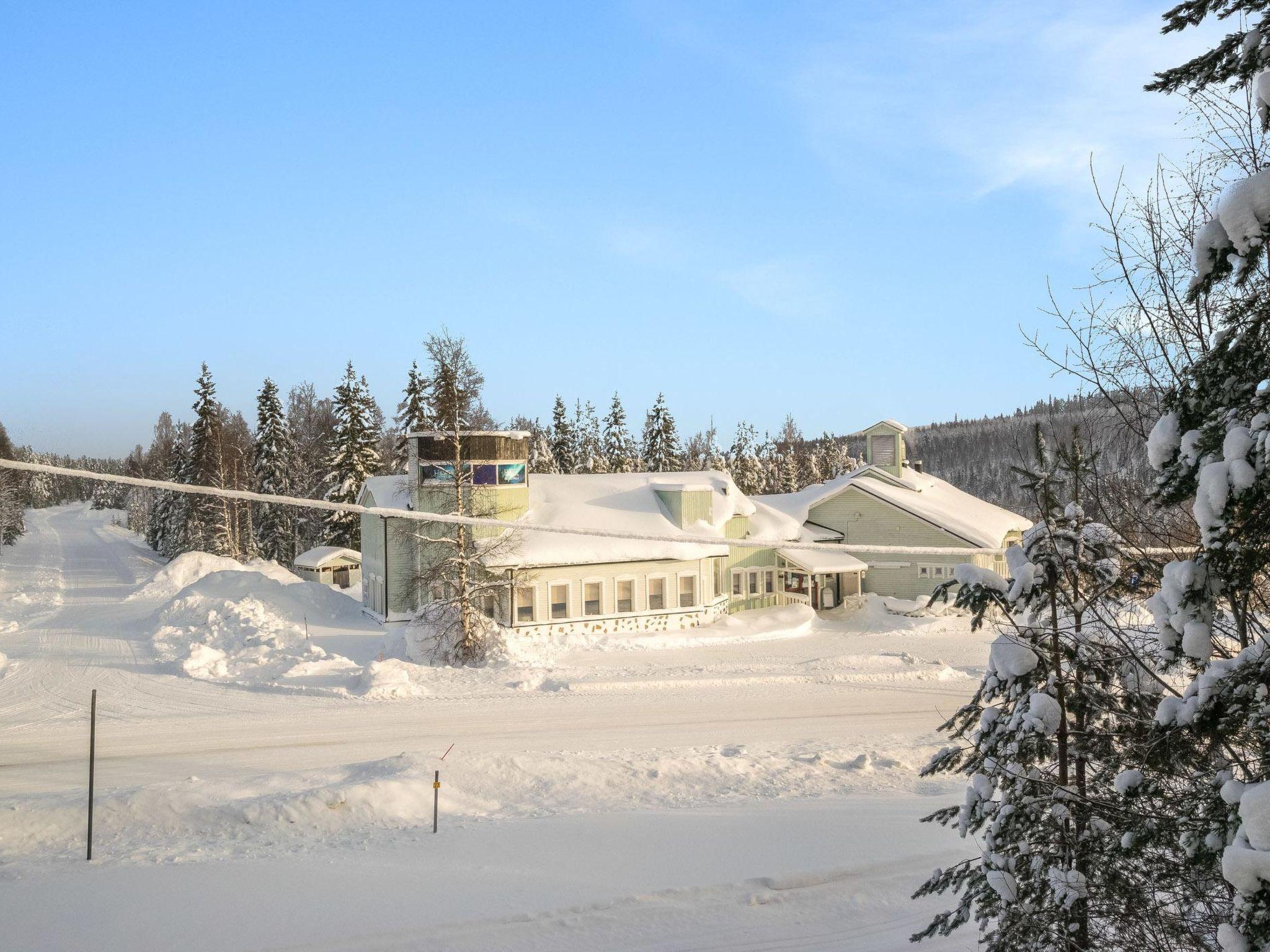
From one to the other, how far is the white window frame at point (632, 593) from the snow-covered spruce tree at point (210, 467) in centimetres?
2941

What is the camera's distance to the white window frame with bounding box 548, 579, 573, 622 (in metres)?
29.7

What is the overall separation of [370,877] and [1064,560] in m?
8.50

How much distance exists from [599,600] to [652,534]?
3.52 metres

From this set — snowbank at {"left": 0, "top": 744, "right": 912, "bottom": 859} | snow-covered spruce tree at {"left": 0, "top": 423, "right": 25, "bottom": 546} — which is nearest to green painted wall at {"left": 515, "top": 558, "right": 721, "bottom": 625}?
snowbank at {"left": 0, "top": 744, "right": 912, "bottom": 859}

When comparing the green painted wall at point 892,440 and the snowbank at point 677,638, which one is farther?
the green painted wall at point 892,440

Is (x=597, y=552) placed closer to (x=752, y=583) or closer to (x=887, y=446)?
(x=752, y=583)

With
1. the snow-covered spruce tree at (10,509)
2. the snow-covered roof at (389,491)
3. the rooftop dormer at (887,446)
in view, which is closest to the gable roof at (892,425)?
the rooftop dormer at (887,446)

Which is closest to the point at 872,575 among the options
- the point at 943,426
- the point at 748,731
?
the point at 748,731

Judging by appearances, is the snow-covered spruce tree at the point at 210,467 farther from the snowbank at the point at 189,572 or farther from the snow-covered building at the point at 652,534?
the snow-covered building at the point at 652,534

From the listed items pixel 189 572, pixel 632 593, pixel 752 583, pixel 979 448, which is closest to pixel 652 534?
pixel 632 593

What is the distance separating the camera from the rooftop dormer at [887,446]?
132 feet

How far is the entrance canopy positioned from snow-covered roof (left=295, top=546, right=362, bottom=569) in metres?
22.1

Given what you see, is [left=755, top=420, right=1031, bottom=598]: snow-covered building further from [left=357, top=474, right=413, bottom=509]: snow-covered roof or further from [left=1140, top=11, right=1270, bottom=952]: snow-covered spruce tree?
[left=1140, top=11, right=1270, bottom=952]: snow-covered spruce tree

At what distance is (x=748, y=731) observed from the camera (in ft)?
60.3
